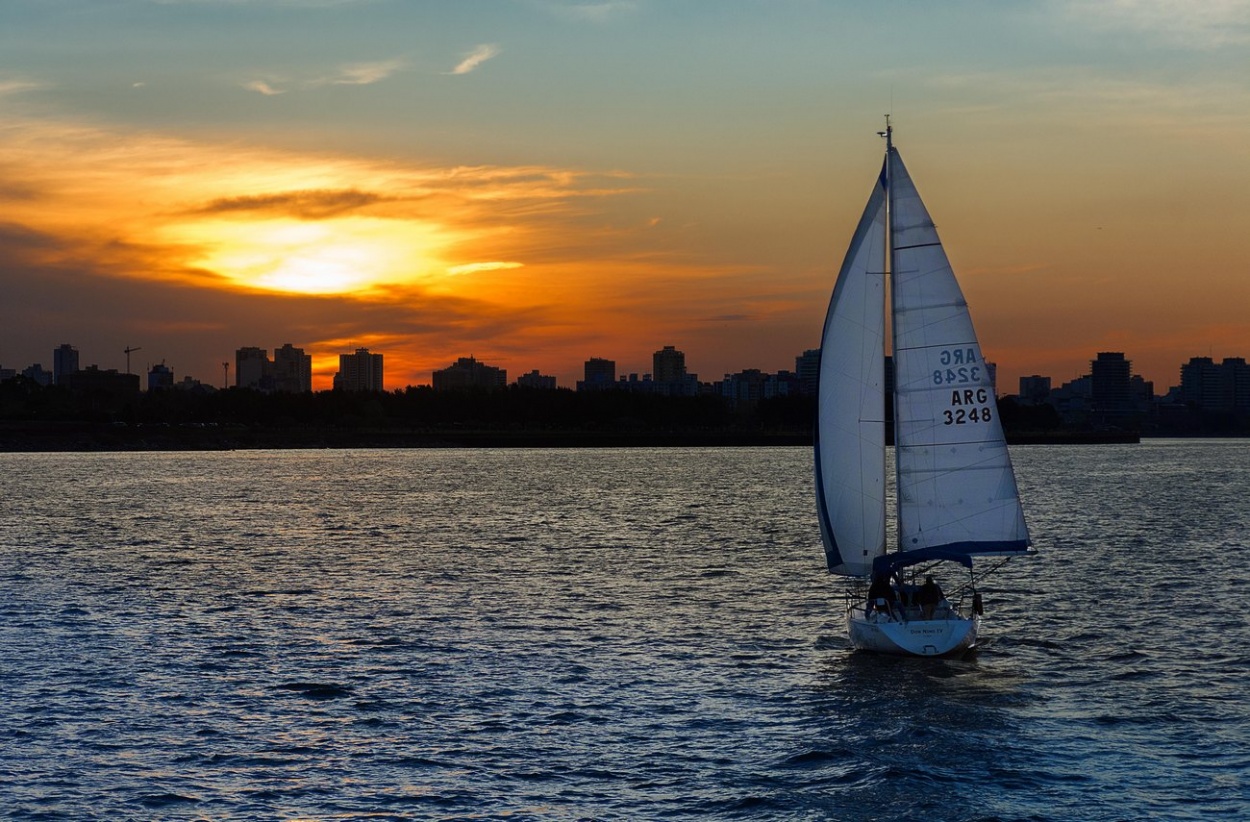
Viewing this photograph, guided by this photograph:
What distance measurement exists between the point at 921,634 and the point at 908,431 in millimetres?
5794

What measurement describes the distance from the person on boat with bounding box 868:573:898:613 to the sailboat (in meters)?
0.03

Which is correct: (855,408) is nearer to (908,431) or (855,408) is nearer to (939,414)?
(908,431)

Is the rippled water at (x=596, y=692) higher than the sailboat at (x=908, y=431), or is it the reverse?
the sailboat at (x=908, y=431)

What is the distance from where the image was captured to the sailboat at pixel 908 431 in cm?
3778

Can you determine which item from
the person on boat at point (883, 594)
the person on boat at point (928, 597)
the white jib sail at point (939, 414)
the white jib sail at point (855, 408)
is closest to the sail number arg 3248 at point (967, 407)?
the white jib sail at point (939, 414)

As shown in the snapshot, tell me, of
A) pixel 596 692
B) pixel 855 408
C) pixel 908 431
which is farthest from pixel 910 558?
pixel 596 692

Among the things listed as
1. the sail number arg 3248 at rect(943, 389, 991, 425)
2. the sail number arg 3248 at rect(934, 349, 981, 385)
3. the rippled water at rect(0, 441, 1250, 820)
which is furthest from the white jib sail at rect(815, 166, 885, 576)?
the rippled water at rect(0, 441, 1250, 820)

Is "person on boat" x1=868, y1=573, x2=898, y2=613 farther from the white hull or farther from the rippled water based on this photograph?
the rippled water

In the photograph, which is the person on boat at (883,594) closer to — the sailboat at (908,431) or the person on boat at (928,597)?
the sailboat at (908,431)

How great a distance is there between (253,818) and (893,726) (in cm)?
1511

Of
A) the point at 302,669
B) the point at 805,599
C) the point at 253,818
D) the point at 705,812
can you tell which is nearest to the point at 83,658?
the point at 302,669

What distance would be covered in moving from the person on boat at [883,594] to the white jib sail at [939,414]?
43.0 inches

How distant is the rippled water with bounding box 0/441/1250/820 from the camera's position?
27547 millimetres

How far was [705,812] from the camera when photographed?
86.0ft
